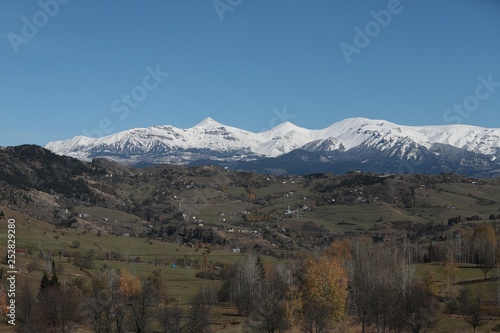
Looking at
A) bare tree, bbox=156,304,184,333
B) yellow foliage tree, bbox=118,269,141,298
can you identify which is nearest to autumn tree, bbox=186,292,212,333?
bare tree, bbox=156,304,184,333

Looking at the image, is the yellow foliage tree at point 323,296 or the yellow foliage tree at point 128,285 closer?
the yellow foliage tree at point 323,296

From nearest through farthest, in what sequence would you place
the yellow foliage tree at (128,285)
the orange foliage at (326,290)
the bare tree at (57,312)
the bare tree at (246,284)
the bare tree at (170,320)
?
the bare tree at (57,312) → the bare tree at (170,320) → the orange foliage at (326,290) → the bare tree at (246,284) → the yellow foliage tree at (128,285)

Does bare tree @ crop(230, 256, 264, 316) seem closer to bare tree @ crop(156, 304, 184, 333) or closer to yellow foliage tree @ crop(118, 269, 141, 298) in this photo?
yellow foliage tree @ crop(118, 269, 141, 298)

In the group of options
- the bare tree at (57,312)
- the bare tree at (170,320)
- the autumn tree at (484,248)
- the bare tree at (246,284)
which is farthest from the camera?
the autumn tree at (484,248)

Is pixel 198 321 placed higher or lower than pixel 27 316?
lower

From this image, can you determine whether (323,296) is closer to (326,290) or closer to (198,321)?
(326,290)

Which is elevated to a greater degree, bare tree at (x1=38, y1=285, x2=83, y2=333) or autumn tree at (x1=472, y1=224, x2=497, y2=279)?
autumn tree at (x1=472, y1=224, x2=497, y2=279)

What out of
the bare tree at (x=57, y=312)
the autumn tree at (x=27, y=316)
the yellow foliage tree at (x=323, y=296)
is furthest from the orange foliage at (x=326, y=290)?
the autumn tree at (x=27, y=316)

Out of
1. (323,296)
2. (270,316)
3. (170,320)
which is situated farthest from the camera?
(323,296)

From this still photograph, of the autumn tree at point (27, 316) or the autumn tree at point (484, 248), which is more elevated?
the autumn tree at point (484, 248)

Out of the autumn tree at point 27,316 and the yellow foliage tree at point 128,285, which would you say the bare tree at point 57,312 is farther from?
the yellow foliage tree at point 128,285

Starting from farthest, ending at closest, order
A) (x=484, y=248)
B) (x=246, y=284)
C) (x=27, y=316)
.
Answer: (x=484, y=248)
(x=246, y=284)
(x=27, y=316)

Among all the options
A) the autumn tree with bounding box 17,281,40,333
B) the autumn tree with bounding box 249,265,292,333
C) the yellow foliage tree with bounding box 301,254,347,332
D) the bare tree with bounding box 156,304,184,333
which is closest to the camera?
the autumn tree with bounding box 17,281,40,333

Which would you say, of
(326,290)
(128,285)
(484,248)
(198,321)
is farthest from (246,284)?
(484,248)
